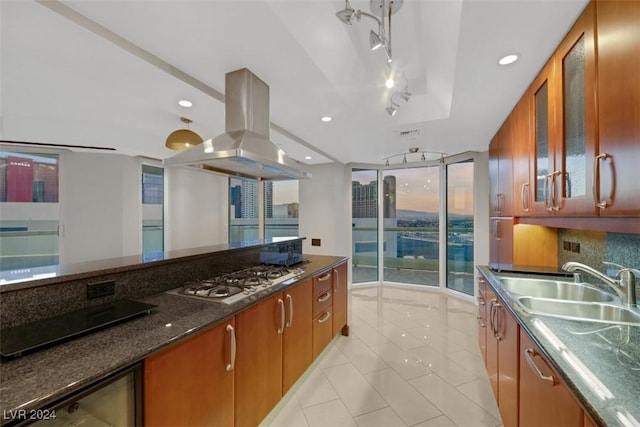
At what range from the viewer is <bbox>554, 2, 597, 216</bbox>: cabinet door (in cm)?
115

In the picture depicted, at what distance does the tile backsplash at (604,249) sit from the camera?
151 cm

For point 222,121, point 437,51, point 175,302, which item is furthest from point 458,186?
point 175,302

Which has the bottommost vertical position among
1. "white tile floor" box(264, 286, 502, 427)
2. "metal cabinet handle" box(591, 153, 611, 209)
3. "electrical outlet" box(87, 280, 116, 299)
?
"white tile floor" box(264, 286, 502, 427)

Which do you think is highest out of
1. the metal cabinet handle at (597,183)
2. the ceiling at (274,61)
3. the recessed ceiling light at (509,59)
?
the ceiling at (274,61)

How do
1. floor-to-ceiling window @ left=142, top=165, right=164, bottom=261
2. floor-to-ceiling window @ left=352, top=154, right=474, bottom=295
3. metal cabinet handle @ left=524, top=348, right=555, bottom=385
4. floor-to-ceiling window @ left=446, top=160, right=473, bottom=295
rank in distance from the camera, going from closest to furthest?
metal cabinet handle @ left=524, top=348, right=555, bottom=385 < floor-to-ceiling window @ left=446, top=160, right=473, bottom=295 < floor-to-ceiling window @ left=352, top=154, right=474, bottom=295 < floor-to-ceiling window @ left=142, top=165, right=164, bottom=261

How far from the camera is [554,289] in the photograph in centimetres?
197

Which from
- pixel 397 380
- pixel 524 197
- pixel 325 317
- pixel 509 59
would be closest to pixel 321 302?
pixel 325 317

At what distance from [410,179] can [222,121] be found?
11.9ft

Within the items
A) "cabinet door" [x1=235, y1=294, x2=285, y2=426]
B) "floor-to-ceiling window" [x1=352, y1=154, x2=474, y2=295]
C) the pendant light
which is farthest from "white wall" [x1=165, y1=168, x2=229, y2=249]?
"cabinet door" [x1=235, y1=294, x2=285, y2=426]

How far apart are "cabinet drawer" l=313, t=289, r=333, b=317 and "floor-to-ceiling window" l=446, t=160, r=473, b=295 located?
3073 millimetres

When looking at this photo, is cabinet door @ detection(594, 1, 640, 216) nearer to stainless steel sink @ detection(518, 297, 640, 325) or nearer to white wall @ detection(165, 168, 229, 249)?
stainless steel sink @ detection(518, 297, 640, 325)

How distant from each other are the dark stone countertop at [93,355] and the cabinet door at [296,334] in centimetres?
59

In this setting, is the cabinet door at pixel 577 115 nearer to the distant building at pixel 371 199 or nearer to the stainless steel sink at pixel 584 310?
the stainless steel sink at pixel 584 310

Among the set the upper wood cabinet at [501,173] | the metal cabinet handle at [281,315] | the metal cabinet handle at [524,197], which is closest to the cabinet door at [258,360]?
the metal cabinet handle at [281,315]
